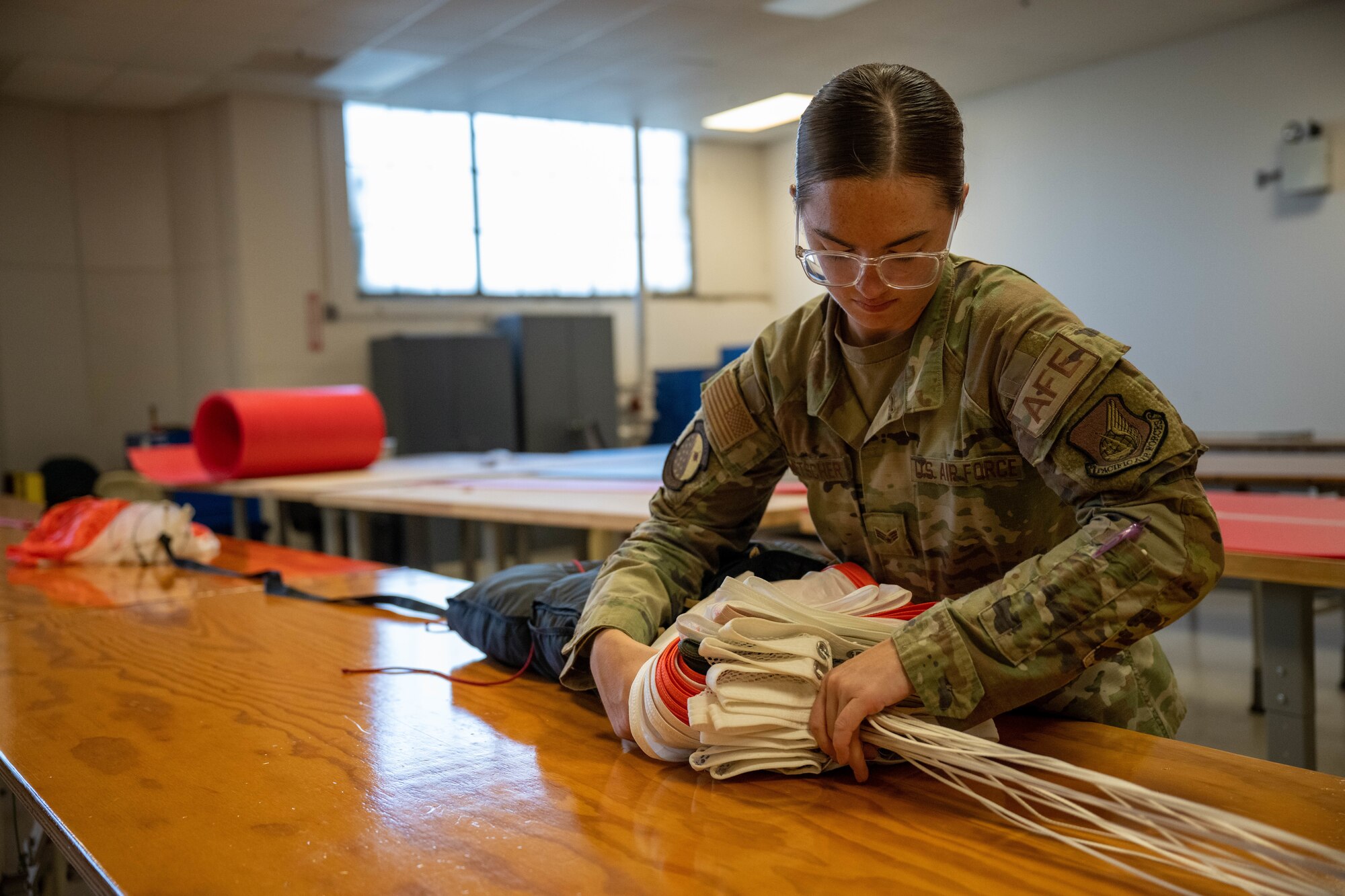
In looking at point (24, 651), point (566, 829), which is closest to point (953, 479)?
point (566, 829)

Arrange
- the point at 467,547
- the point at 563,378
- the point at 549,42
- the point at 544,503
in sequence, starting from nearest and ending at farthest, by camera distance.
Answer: the point at 544,503 < the point at 467,547 < the point at 549,42 < the point at 563,378

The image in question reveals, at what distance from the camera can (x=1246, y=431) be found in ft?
22.4

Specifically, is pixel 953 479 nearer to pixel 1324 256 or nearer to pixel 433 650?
pixel 433 650

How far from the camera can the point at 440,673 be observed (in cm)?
144

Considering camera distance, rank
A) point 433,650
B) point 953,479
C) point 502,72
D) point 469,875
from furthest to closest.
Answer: point 502,72, point 433,650, point 953,479, point 469,875

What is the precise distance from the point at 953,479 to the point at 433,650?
0.82m

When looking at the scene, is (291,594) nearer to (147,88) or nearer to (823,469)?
(823,469)

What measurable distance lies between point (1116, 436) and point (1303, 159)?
259 inches

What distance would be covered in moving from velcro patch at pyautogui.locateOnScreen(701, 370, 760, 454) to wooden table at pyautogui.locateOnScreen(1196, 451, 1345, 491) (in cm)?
205

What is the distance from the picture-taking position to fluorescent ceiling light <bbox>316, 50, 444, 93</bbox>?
659 cm

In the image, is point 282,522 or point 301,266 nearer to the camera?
point 282,522

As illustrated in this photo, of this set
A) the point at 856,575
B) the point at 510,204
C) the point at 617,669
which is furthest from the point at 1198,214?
the point at 617,669

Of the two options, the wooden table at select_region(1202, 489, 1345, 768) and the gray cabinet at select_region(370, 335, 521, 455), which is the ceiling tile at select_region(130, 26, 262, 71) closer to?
the gray cabinet at select_region(370, 335, 521, 455)

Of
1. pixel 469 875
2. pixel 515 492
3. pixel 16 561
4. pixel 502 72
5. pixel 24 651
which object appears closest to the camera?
pixel 469 875
